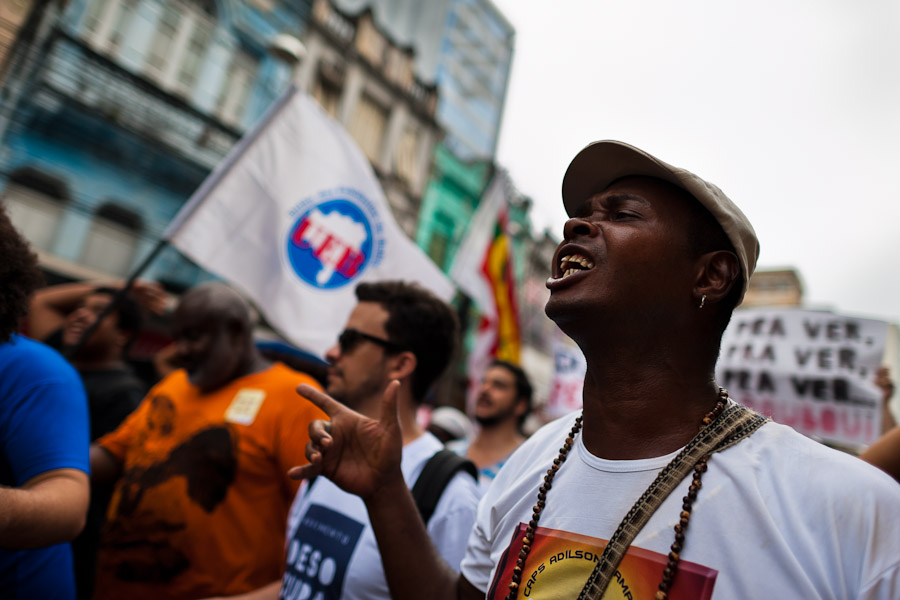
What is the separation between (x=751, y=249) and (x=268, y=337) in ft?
46.6

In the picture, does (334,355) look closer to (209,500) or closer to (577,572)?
(209,500)

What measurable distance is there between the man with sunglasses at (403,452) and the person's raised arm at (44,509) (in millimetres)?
780

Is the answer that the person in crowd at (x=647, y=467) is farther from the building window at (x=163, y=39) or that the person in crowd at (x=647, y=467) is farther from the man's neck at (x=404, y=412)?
the building window at (x=163, y=39)

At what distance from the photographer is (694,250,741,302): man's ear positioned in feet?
4.67

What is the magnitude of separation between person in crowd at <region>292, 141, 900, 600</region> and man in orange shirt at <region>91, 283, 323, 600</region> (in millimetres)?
1020

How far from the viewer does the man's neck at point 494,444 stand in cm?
464

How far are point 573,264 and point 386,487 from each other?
776mm

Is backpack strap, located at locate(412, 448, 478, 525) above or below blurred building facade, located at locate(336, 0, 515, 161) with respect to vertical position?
below

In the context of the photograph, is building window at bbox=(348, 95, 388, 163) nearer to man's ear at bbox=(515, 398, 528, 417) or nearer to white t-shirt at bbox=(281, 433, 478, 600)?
man's ear at bbox=(515, 398, 528, 417)

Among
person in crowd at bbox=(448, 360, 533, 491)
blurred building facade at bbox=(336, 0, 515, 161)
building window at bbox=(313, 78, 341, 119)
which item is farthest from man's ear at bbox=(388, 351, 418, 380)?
blurred building facade at bbox=(336, 0, 515, 161)

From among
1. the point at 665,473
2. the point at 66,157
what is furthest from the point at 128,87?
the point at 665,473

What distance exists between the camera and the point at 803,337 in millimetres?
5383

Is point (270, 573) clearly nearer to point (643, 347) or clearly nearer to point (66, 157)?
point (643, 347)

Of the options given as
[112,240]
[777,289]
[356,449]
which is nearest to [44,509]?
[356,449]
